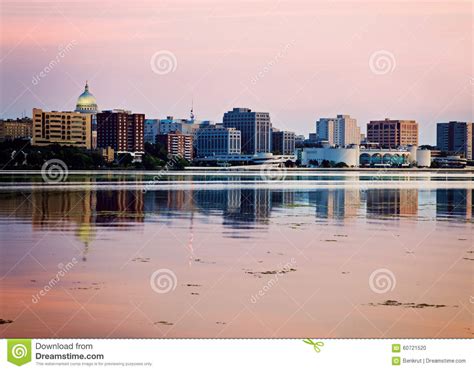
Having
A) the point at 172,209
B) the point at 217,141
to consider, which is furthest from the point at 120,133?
the point at 172,209

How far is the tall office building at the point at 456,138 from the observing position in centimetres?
9538

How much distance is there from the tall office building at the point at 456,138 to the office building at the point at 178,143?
28.9 m

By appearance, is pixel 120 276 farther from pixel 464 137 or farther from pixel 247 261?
pixel 464 137

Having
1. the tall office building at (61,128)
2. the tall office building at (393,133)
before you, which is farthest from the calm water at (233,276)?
the tall office building at (393,133)

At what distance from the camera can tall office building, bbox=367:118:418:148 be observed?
114250mm

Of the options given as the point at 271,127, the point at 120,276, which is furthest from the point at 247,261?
the point at 271,127

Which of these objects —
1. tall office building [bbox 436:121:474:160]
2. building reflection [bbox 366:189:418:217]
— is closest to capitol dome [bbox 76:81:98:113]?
tall office building [bbox 436:121:474:160]

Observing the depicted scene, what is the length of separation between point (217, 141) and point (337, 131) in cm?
2177

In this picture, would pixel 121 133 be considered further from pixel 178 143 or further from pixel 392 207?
pixel 392 207

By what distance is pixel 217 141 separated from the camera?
9806 cm

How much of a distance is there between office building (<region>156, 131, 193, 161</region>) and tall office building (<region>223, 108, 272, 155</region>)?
670 centimetres

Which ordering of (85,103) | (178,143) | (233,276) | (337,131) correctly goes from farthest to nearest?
(337,131), (178,143), (85,103), (233,276)

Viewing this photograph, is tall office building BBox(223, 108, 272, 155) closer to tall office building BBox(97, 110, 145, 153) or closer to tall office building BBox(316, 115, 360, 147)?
tall office building BBox(316, 115, 360, 147)
